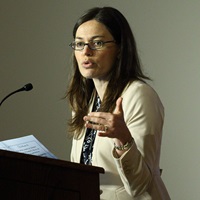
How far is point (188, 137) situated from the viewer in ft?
13.0

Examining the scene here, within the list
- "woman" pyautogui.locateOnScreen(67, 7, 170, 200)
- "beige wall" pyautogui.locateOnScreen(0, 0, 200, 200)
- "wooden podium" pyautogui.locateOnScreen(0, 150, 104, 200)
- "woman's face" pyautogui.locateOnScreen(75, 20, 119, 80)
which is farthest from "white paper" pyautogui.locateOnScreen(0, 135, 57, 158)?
"beige wall" pyautogui.locateOnScreen(0, 0, 200, 200)

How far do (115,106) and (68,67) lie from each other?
1964 millimetres

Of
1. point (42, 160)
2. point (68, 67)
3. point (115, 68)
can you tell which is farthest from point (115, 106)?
point (68, 67)

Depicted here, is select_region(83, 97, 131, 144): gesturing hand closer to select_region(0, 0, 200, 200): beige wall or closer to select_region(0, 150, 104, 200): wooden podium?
select_region(0, 150, 104, 200): wooden podium

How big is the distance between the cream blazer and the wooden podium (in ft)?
1.34

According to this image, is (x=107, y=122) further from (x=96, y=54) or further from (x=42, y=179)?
(x=96, y=54)

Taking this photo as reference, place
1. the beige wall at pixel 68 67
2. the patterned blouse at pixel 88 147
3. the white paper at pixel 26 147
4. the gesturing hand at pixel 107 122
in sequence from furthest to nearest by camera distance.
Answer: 1. the beige wall at pixel 68 67
2. the patterned blouse at pixel 88 147
3. the white paper at pixel 26 147
4. the gesturing hand at pixel 107 122

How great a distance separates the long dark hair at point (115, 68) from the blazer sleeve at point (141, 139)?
0.23 feet

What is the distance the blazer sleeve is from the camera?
1.90 metres

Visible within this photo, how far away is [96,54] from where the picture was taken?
232 cm

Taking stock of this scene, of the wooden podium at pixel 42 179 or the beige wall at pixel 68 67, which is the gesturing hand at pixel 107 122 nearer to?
the wooden podium at pixel 42 179

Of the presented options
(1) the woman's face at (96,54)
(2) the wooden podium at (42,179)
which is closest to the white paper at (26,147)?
(2) the wooden podium at (42,179)

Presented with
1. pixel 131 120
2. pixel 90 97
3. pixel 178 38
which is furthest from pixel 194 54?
pixel 131 120

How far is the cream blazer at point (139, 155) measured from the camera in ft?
6.48
